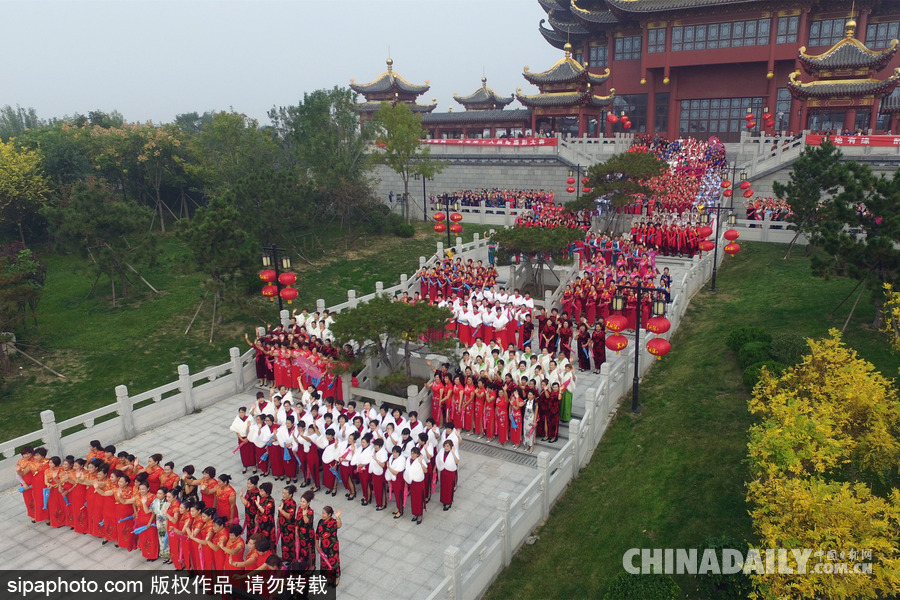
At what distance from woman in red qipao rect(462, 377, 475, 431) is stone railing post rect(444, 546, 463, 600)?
4.27 m

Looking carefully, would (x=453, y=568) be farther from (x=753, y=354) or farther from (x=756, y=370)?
(x=753, y=354)

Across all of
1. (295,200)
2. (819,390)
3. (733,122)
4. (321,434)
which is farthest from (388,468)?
(733,122)

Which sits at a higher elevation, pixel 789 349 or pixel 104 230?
pixel 104 230

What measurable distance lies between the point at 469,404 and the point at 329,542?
4435mm

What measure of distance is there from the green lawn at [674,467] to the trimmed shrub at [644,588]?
616 mm

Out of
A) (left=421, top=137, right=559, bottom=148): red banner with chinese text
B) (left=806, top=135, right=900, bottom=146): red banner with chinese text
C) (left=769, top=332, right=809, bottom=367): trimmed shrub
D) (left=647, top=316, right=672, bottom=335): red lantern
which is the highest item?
(left=421, top=137, right=559, bottom=148): red banner with chinese text

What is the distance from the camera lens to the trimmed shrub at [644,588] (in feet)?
21.8

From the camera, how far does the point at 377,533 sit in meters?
8.94

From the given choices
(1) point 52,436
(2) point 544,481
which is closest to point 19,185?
(1) point 52,436

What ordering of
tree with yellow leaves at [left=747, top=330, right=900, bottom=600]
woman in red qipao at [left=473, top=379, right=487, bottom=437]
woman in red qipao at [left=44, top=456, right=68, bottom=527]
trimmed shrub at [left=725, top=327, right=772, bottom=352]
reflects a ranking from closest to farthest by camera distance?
tree with yellow leaves at [left=747, top=330, right=900, bottom=600] < woman in red qipao at [left=44, top=456, right=68, bottom=527] < woman in red qipao at [left=473, top=379, right=487, bottom=437] < trimmed shrub at [left=725, top=327, right=772, bottom=352]

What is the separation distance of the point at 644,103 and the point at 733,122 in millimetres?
5390

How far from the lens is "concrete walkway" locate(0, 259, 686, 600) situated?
8055mm

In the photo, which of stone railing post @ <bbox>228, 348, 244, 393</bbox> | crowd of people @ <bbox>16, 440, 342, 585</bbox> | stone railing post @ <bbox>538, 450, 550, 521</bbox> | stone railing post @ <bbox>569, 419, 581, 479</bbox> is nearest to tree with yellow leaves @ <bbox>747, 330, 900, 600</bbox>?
stone railing post @ <bbox>569, 419, 581, 479</bbox>

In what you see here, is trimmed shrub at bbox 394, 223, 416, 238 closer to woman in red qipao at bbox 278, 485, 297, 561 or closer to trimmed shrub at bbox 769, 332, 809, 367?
trimmed shrub at bbox 769, 332, 809, 367
